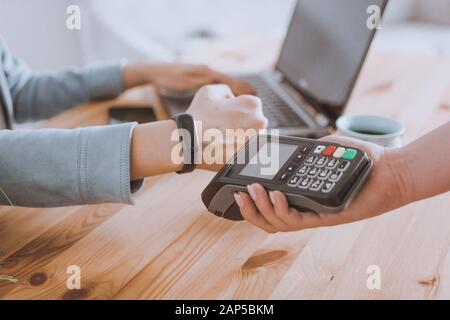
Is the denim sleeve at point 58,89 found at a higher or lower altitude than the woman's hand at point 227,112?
lower

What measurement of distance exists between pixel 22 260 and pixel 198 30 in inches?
64.8

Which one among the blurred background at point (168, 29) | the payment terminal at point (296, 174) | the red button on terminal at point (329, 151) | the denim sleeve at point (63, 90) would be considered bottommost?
the blurred background at point (168, 29)

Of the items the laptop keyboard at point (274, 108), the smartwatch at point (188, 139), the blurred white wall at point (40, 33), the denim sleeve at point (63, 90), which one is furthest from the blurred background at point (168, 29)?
the smartwatch at point (188, 139)

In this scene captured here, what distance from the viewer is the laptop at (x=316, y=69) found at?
0.82 m

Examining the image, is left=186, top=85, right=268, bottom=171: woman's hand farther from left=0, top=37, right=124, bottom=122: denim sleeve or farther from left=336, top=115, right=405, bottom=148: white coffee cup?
left=0, top=37, right=124, bottom=122: denim sleeve

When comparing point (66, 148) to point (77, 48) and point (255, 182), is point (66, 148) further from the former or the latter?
point (77, 48)

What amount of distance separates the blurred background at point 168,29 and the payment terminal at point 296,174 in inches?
29.2

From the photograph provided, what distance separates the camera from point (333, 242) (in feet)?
1.94

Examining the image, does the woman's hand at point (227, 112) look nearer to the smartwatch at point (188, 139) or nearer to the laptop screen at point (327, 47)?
the smartwatch at point (188, 139)

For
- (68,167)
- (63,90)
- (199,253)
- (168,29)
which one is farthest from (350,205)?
(168,29)

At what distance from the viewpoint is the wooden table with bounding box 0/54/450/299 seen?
516mm

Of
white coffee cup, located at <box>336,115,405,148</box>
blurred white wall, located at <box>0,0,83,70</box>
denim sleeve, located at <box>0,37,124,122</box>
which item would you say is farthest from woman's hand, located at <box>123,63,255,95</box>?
blurred white wall, located at <box>0,0,83,70</box>

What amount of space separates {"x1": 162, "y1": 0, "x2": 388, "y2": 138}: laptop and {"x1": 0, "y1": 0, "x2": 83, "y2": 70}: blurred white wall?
98 centimetres
